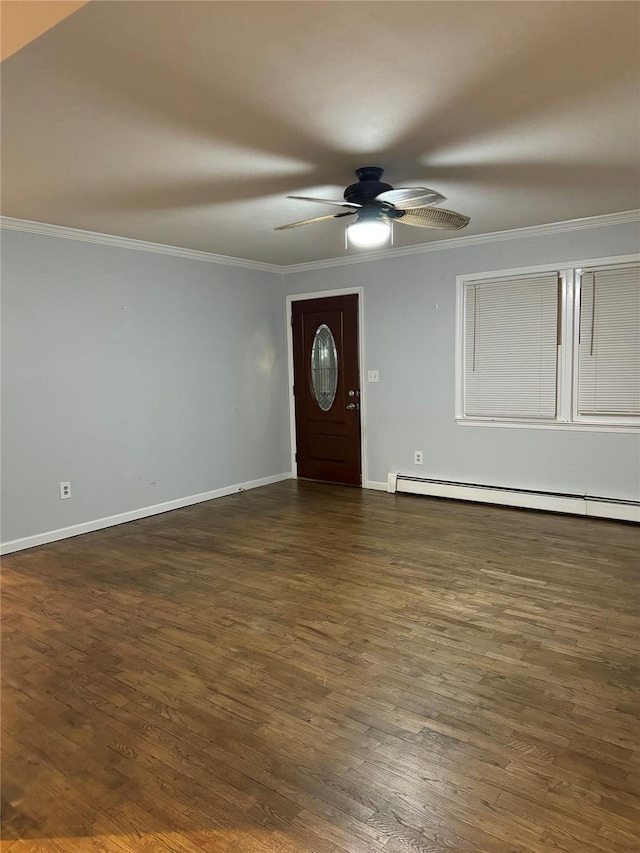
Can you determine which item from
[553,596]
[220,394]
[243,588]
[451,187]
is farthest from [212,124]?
[220,394]

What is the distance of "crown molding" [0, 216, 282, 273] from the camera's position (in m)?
4.15

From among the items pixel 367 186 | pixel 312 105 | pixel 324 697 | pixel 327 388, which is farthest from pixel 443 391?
pixel 324 697

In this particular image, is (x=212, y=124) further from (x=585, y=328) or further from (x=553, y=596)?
(x=585, y=328)

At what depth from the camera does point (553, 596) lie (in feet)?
10.8

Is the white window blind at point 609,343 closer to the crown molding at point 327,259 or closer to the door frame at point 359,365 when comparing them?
the crown molding at point 327,259

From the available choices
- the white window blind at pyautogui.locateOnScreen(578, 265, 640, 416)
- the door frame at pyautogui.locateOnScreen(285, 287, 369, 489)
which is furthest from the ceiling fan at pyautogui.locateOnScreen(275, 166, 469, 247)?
the door frame at pyautogui.locateOnScreen(285, 287, 369, 489)

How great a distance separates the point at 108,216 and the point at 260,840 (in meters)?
3.87

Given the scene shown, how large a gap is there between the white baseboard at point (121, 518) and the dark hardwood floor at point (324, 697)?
0.12 meters

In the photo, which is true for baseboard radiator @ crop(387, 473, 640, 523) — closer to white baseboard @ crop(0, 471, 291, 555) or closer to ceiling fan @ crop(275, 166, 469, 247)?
white baseboard @ crop(0, 471, 291, 555)

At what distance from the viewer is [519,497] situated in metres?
5.08

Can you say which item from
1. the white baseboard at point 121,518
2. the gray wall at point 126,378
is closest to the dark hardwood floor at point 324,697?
the white baseboard at point 121,518

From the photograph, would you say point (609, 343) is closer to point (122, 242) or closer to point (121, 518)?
point (122, 242)

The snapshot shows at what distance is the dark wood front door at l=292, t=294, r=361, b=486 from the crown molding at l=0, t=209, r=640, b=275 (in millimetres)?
424

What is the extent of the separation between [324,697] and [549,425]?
11.3 ft
